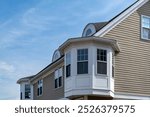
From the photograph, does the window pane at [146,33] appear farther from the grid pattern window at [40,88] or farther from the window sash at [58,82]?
the grid pattern window at [40,88]

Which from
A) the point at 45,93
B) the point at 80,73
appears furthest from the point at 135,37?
the point at 45,93

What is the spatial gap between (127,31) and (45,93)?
9.82m

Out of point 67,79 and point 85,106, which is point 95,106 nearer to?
point 85,106

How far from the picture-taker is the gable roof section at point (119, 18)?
21758 mm

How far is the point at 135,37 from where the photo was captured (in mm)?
22938

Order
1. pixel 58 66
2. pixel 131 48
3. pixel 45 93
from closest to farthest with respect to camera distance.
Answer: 1. pixel 131 48
2. pixel 58 66
3. pixel 45 93

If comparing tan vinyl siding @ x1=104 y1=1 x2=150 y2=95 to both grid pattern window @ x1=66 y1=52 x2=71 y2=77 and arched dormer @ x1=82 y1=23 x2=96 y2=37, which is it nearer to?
arched dormer @ x1=82 y1=23 x2=96 y2=37

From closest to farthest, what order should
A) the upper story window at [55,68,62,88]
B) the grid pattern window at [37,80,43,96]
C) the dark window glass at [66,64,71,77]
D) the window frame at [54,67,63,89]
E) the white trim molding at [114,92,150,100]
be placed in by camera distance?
1. the dark window glass at [66,64,71,77]
2. the white trim molding at [114,92,150,100]
3. the window frame at [54,67,63,89]
4. the upper story window at [55,68,62,88]
5. the grid pattern window at [37,80,43,96]

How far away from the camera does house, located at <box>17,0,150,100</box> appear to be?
20.6m

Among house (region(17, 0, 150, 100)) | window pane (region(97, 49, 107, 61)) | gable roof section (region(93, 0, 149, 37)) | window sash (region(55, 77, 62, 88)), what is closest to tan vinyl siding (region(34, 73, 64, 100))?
house (region(17, 0, 150, 100))

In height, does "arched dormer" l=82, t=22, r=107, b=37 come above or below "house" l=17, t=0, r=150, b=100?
above

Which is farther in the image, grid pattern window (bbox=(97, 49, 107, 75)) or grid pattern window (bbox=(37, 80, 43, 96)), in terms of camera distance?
grid pattern window (bbox=(37, 80, 43, 96))

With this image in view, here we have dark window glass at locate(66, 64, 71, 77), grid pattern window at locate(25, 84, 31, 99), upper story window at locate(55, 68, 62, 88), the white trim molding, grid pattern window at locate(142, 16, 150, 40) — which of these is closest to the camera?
dark window glass at locate(66, 64, 71, 77)

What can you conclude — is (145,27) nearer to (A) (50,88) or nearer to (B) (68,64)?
(B) (68,64)
